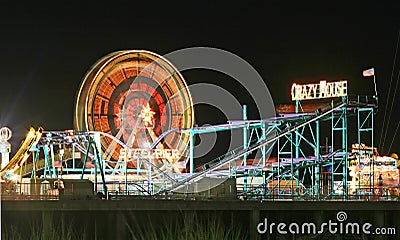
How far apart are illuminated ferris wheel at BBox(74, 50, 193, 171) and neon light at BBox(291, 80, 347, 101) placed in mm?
11416

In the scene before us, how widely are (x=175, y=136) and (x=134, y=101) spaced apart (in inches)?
164

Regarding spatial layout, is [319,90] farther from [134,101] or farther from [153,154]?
[134,101]

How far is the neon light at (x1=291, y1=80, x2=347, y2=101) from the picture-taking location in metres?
57.1

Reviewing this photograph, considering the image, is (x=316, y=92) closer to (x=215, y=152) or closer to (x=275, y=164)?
(x=275, y=164)

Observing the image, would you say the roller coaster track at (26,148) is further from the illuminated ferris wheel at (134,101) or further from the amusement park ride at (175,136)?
the illuminated ferris wheel at (134,101)

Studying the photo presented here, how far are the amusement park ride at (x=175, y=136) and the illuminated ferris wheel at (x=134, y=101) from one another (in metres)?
0.08

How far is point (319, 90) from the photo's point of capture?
5994 centimetres

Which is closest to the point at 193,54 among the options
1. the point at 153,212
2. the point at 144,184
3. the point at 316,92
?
the point at 316,92

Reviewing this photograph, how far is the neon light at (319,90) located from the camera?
57.1 m

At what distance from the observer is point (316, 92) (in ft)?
198

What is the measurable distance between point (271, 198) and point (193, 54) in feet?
123

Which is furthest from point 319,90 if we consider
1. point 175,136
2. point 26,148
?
point 26,148

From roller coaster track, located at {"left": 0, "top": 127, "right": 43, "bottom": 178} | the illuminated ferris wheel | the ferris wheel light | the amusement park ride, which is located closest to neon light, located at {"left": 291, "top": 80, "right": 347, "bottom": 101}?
the amusement park ride

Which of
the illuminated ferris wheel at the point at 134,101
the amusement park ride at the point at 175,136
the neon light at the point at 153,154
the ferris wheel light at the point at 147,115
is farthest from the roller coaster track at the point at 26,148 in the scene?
the ferris wheel light at the point at 147,115
